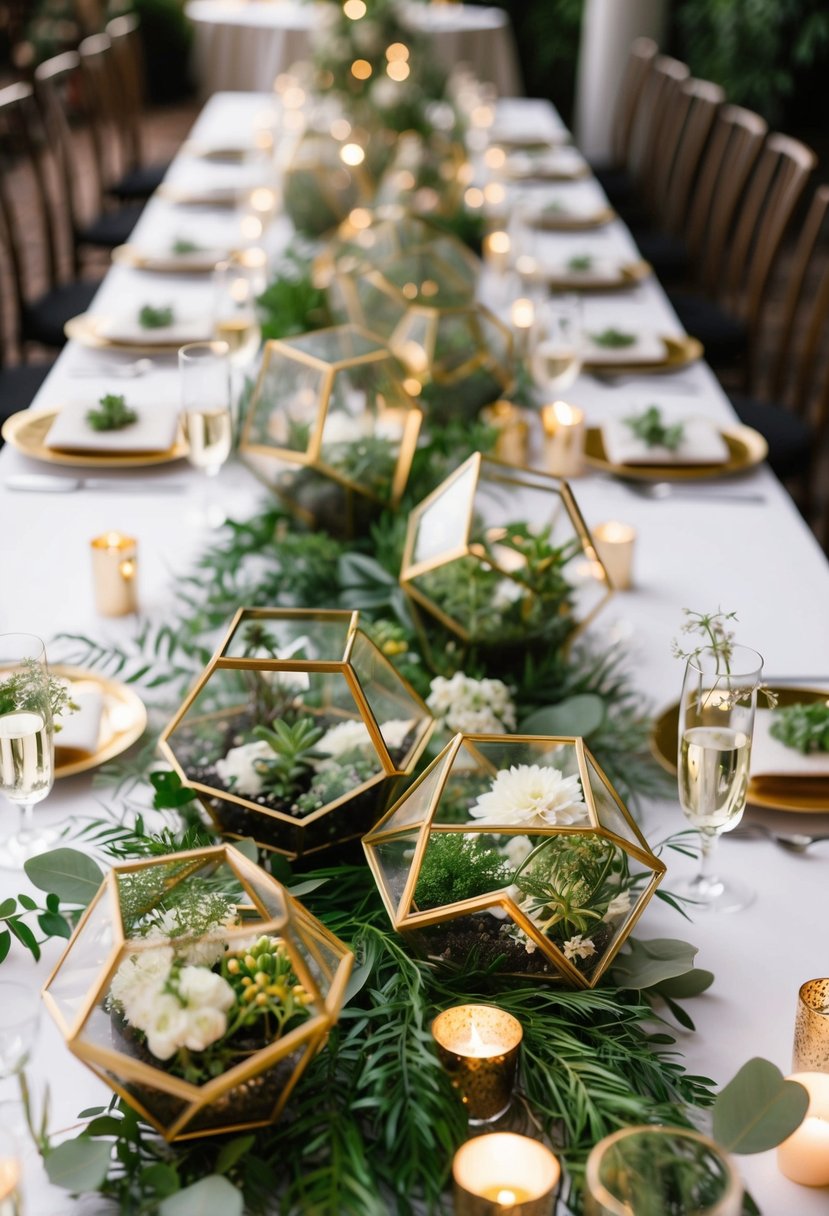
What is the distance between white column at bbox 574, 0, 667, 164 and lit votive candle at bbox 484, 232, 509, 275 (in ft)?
13.3

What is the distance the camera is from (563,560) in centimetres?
149

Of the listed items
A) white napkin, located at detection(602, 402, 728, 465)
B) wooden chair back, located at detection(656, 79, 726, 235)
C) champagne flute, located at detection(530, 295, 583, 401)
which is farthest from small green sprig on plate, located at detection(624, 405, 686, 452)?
wooden chair back, located at detection(656, 79, 726, 235)

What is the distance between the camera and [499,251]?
305cm

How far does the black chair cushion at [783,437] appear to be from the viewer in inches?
118

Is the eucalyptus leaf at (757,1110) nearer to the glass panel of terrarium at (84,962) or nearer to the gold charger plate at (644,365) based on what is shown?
the glass panel of terrarium at (84,962)

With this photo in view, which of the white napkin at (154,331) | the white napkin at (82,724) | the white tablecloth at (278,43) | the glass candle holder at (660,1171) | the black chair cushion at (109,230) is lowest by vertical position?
the black chair cushion at (109,230)

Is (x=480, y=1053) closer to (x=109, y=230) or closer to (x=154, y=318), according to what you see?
(x=154, y=318)

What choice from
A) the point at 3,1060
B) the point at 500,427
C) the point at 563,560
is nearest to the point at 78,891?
the point at 3,1060

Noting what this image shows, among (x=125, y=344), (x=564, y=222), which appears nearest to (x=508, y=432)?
(x=125, y=344)

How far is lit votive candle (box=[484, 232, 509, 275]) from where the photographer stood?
300cm

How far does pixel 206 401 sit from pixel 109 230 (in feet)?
9.49

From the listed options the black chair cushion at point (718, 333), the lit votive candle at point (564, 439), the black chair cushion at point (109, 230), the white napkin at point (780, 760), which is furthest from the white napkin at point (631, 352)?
the black chair cushion at point (109, 230)

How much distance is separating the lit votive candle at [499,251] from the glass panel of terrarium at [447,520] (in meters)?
1.60

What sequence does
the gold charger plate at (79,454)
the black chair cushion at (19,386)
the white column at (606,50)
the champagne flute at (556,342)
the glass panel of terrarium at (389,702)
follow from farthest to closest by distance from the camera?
the white column at (606,50) < the black chair cushion at (19,386) < the champagne flute at (556,342) < the gold charger plate at (79,454) < the glass panel of terrarium at (389,702)
